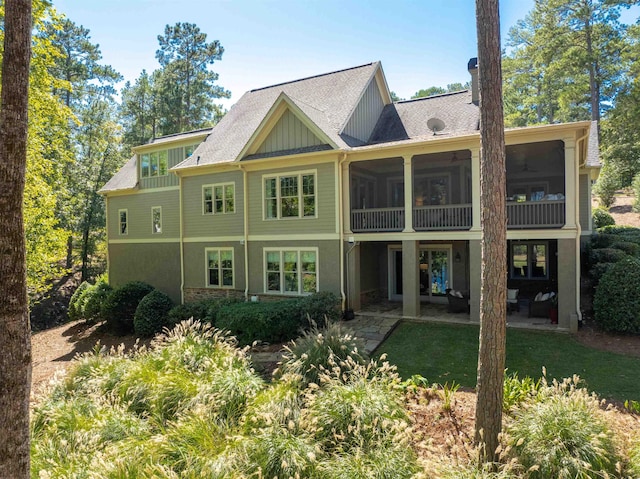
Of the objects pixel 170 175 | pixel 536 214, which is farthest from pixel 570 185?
pixel 170 175

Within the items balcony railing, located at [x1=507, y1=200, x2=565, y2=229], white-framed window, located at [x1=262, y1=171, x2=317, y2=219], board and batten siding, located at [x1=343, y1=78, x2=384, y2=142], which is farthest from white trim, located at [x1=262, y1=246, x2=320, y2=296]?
balcony railing, located at [x1=507, y1=200, x2=565, y2=229]

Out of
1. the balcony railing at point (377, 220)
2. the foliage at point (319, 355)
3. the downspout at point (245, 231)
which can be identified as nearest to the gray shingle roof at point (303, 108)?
the downspout at point (245, 231)

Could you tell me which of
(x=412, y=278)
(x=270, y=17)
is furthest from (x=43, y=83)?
(x=412, y=278)

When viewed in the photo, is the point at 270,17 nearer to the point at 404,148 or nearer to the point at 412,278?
the point at 404,148

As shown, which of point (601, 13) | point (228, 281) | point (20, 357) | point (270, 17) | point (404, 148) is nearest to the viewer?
point (20, 357)

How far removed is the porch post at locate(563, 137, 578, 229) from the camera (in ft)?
35.4

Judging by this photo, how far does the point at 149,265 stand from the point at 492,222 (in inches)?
718

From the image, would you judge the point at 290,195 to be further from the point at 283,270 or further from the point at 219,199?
the point at 219,199

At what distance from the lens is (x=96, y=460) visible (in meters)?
4.56

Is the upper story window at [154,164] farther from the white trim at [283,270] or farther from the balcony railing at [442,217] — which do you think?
the balcony railing at [442,217]

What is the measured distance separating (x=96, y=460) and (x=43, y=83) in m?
13.5

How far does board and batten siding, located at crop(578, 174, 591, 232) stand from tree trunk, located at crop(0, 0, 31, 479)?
19.2 meters

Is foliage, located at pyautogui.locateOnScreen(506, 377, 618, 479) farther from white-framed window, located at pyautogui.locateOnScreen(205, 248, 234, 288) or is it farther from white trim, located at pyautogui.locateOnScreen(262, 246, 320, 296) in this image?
white-framed window, located at pyautogui.locateOnScreen(205, 248, 234, 288)

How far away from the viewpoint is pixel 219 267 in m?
16.6
